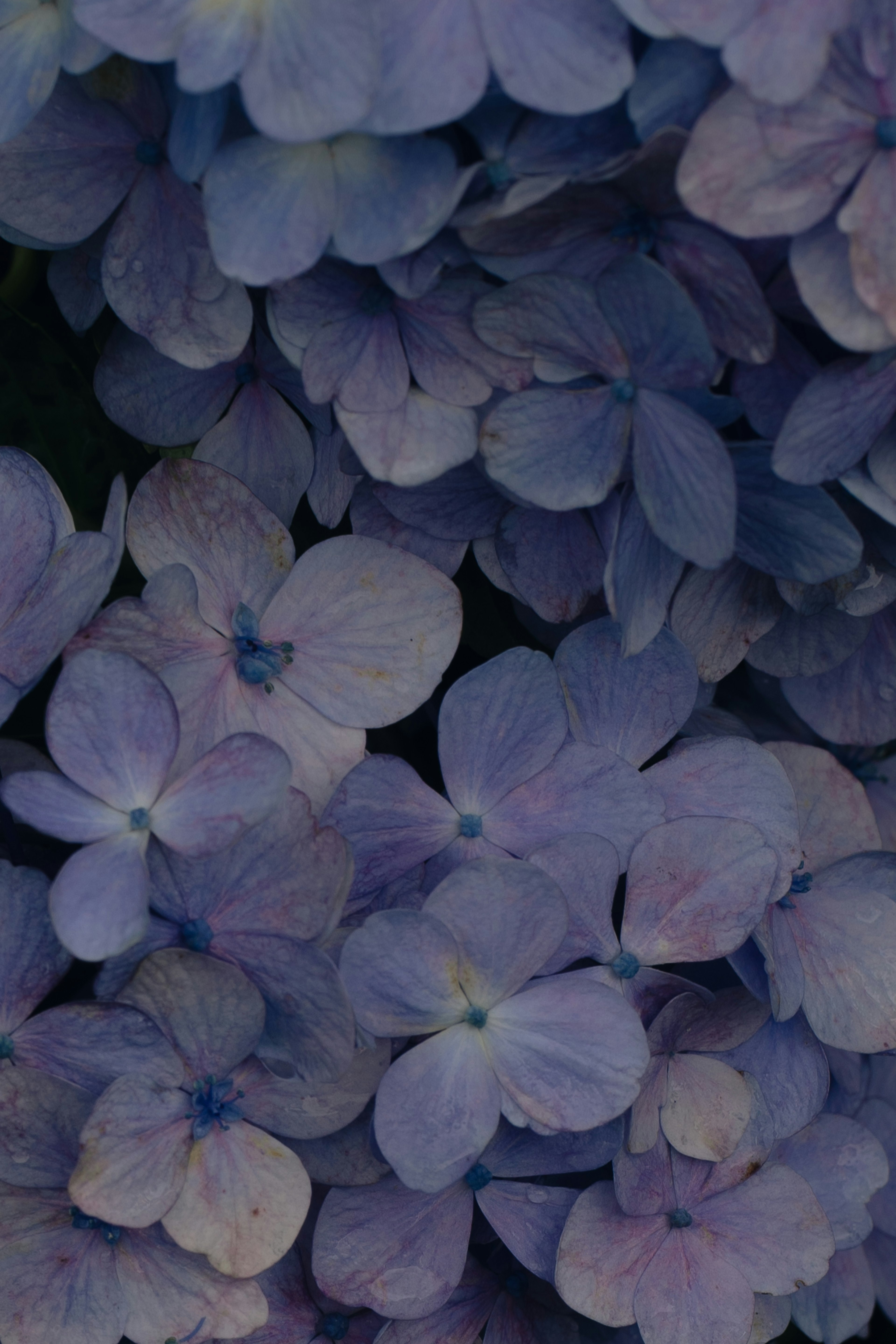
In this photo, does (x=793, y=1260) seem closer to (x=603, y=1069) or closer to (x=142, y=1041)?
(x=603, y=1069)

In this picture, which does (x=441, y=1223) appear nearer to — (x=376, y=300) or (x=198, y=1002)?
(x=198, y=1002)

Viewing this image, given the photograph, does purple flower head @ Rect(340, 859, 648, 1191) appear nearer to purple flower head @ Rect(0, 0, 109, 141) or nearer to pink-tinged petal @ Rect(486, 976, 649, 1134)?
pink-tinged petal @ Rect(486, 976, 649, 1134)

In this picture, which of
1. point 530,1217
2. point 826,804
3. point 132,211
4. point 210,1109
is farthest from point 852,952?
point 132,211

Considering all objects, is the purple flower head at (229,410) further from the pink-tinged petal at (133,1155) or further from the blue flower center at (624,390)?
the pink-tinged petal at (133,1155)

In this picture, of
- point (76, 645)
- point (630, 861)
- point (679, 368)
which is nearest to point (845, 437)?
point (679, 368)

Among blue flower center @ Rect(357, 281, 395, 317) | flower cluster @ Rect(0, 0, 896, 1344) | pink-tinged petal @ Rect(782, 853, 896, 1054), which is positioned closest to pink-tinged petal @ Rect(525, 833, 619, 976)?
flower cluster @ Rect(0, 0, 896, 1344)

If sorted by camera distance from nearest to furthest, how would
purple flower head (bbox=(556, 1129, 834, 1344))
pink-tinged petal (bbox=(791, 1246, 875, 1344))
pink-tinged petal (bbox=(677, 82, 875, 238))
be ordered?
1. pink-tinged petal (bbox=(677, 82, 875, 238))
2. purple flower head (bbox=(556, 1129, 834, 1344))
3. pink-tinged petal (bbox=(791, 1246, 875, 1344))

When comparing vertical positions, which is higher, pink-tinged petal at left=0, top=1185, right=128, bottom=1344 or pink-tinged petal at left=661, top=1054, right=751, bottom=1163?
pink-tinged petal at left=0, top=1185, right=128, bottom=1344
